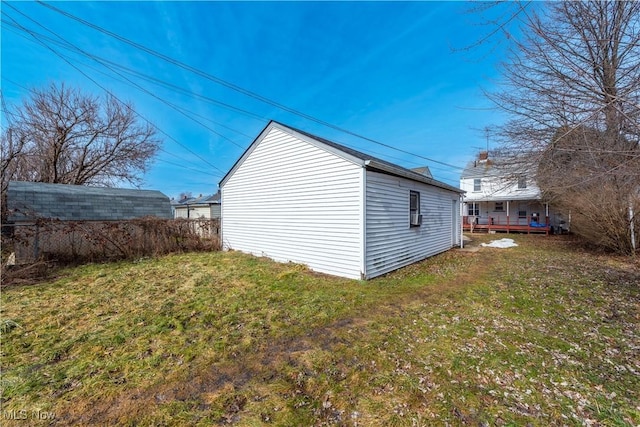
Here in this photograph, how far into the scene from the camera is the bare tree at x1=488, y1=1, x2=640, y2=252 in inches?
140

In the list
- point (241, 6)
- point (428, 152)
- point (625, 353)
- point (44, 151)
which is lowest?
point (625, 353)

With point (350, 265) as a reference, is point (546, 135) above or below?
above

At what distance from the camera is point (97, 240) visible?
838 centimetres

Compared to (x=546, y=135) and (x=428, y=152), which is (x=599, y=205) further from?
(x=428, y=152)

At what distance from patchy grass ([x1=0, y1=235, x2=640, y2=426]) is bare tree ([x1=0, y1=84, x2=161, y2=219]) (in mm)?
15127

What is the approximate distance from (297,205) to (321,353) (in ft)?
17.2

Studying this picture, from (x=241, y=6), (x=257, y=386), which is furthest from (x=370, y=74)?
(x=257, y=386)

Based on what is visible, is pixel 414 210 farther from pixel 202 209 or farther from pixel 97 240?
pixel 202 209

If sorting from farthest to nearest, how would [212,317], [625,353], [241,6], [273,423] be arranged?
[241,6] < [212,317] < [625,353] < [273,423]

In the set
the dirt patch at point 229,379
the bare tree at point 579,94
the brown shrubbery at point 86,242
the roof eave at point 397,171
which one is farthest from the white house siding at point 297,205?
the bare tree at point 579,94

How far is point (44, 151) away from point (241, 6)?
649 inches

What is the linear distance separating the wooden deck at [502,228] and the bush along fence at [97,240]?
2047cm

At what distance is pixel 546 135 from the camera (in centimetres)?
674

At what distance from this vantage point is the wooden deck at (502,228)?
1852 cm
